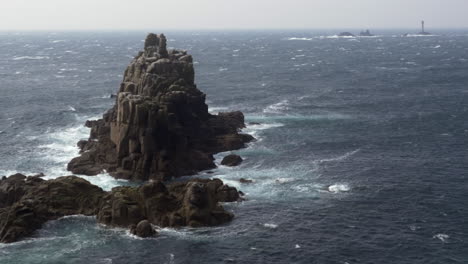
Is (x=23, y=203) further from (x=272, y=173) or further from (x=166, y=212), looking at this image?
(x=272, y=173)

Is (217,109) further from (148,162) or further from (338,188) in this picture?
(338,188)

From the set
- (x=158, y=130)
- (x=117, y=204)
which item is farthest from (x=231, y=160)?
(x=117, y=204)

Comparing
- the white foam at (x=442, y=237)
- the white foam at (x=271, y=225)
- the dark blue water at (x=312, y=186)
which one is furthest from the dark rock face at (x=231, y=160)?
the white foam at (x=442, y=237)

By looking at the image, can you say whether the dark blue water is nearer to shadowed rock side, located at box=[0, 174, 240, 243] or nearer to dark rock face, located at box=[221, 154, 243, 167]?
dark rock face, located at box=[221, 154, 243, 167]

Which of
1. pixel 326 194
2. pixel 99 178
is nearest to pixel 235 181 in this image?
pixel 326 194

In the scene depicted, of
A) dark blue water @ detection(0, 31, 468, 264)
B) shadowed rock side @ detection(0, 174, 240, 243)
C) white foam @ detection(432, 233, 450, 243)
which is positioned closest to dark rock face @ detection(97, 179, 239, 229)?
shadowed rock side @ detection(0, 174, 240, 243)

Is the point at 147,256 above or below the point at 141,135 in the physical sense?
below

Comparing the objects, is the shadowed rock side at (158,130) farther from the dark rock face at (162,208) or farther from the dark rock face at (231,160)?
the dark rock face at (162,208)
